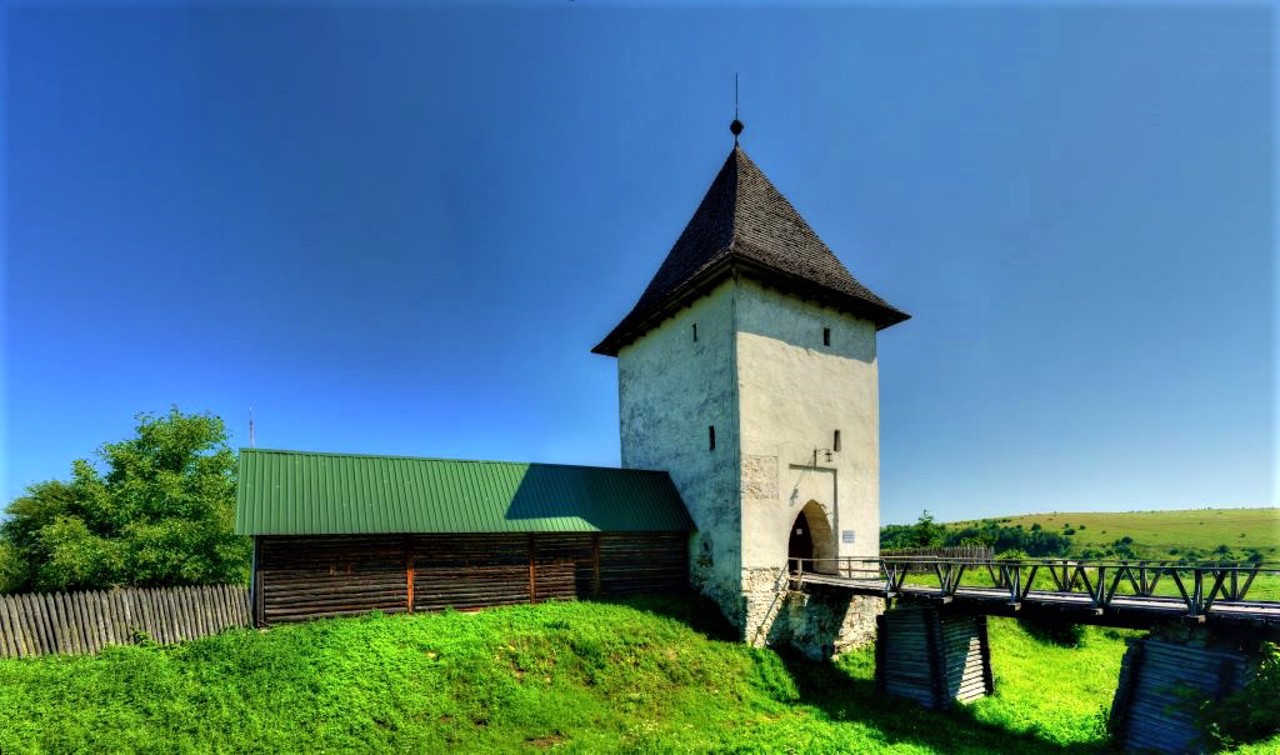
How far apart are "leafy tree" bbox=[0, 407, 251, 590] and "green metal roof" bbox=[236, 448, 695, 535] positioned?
1378cm

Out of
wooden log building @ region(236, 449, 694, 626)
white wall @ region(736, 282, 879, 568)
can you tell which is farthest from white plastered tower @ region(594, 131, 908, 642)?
wooden log building @ region(236, 449, 694, 626)

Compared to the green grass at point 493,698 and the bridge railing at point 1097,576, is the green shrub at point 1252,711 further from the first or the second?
the green grass at point 493,698

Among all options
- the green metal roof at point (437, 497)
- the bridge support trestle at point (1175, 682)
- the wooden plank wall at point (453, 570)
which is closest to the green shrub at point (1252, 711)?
the bridge support trestle at point (1175, 682)

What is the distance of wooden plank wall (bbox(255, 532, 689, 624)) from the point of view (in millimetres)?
12680

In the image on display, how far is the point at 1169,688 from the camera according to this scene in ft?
32.1

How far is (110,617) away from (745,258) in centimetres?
1676

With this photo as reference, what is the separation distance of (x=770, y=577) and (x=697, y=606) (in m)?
2.23

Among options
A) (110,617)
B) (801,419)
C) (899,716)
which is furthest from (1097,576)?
(110,617)

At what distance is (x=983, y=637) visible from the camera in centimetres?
Result: 1416

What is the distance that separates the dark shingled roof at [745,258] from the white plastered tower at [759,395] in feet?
0.19

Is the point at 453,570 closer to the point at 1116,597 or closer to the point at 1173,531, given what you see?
the point at 1116,597

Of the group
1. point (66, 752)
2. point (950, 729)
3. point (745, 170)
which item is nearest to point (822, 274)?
point (745, 170)

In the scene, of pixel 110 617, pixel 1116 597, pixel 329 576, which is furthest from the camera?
pixel 329 576

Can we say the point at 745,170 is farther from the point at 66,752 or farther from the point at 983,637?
the point at 66,752
